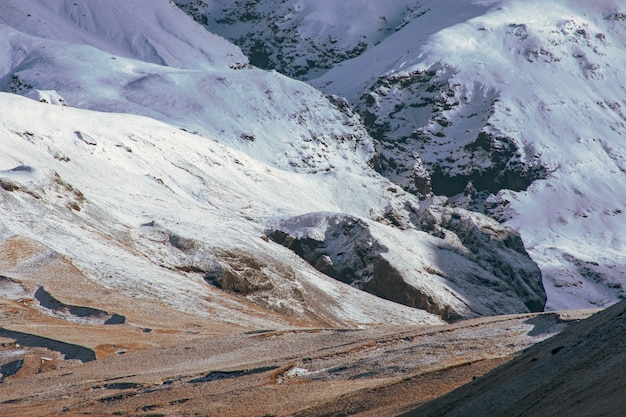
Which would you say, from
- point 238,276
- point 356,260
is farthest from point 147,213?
point 356,260

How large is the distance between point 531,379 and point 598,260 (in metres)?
165

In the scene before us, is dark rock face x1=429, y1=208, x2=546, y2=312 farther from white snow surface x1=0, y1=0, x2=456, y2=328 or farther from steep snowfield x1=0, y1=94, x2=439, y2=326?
steep snowfield x1=0, y1=94, x2=439, y2=326

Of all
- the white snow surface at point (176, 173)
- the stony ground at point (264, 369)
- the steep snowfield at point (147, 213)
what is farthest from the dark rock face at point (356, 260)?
the stony ground at point (264, 369)

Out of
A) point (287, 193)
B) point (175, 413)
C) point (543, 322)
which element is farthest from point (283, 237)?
point (175, 413)

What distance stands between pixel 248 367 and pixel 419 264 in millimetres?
70252

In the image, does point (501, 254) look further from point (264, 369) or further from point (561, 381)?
point (561, 381)

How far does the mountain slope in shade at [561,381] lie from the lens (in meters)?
17.1

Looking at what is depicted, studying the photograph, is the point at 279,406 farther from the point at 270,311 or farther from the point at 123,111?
the point at 123,111

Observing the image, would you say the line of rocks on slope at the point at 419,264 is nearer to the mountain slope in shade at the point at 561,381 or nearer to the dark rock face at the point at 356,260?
the dark rock face at the point at 356,260

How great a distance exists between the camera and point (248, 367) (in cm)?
3281

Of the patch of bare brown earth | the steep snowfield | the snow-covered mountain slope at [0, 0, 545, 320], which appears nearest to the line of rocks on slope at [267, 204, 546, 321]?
the snow-covered mountain slope at [0, 0, 545, 320]

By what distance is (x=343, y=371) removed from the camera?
31.0 m

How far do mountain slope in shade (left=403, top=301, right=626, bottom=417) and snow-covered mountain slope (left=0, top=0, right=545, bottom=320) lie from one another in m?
49.8

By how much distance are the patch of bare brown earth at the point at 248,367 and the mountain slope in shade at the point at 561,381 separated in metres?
2.70
